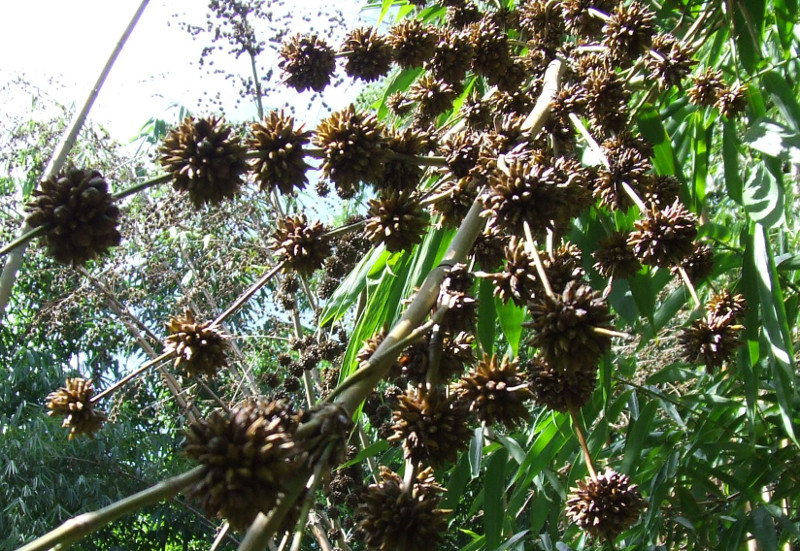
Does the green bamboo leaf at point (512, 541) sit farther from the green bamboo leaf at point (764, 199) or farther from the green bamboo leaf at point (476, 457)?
the green bamboo leaf at point (764, 199)

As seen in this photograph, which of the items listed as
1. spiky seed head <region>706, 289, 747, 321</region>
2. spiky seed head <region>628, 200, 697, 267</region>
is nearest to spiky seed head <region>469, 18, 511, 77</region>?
spiky seed head <region>628, 200, 697, 267</region>

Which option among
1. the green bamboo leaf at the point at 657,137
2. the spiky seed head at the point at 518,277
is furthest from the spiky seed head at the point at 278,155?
the green bamboo leaf at the point at 657,137

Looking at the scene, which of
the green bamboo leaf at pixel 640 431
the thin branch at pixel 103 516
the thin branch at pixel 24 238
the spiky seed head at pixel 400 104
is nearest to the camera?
the thin branch at pixel 103 516

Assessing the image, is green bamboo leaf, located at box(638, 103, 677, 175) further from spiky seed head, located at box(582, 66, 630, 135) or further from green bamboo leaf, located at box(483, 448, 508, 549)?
green bamboo leaf, located at box(483, 448, 508, 549)

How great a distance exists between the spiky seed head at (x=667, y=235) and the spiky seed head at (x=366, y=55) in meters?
0.44

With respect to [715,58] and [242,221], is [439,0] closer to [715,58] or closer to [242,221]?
[715,58]

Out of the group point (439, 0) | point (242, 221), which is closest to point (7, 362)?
point (242, 221)

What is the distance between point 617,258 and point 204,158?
538 mm

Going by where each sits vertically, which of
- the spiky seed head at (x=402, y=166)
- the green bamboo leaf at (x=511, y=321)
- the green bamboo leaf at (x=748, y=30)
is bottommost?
the spiky seed head at (x=402, y=166)

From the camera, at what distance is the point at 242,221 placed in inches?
116

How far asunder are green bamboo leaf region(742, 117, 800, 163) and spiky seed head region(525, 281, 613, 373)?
22.2 inches

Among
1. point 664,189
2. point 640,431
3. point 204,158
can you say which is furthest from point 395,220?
point 640,431

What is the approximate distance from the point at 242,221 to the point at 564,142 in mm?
2100

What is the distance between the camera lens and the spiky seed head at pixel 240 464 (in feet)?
1.53
